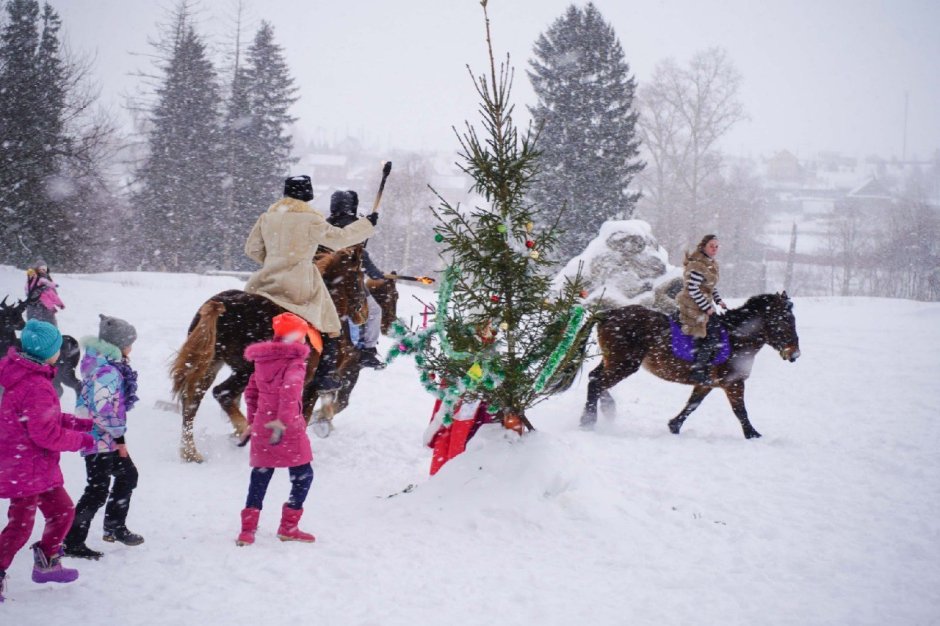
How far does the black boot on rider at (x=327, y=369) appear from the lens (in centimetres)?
620

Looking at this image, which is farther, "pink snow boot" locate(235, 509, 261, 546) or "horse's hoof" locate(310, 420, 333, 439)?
"horse's hoof" locate(310, 420, 333, 439)

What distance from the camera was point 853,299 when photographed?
22.5 m

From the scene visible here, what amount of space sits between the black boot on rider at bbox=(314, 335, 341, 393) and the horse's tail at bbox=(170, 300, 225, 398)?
41.3 inches

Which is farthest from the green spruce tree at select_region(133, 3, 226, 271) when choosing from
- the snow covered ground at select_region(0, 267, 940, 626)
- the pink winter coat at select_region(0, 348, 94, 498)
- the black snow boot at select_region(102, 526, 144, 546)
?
the pink winter coat at select_region(0, 348, 94, 498)

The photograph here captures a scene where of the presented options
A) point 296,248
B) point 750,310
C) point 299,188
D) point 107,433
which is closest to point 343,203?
point 299,188

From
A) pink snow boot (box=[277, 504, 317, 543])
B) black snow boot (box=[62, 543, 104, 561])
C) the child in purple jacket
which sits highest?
the child in purple jacket

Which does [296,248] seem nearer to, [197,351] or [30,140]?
[197,351]

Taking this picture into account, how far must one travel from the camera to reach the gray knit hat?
4.07 meters

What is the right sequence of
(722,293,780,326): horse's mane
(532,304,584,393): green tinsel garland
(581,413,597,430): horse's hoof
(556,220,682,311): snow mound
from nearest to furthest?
(532,304,584,393): green tinsel garland → (722,293,780,326): horse's mane → (581,413,597,430): horse's hoof → (556,220,682,311): snow mound

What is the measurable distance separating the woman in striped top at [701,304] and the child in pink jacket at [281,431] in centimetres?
524

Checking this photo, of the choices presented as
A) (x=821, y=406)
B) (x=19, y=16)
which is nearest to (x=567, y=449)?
(x=821, y=406)

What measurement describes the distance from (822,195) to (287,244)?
94.8m

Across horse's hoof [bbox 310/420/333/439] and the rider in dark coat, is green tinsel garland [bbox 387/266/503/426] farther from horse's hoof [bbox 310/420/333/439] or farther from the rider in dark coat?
horse's hoof [bbox 310/420/333/439]

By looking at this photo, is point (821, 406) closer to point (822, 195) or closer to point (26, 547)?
point (26, 547)
